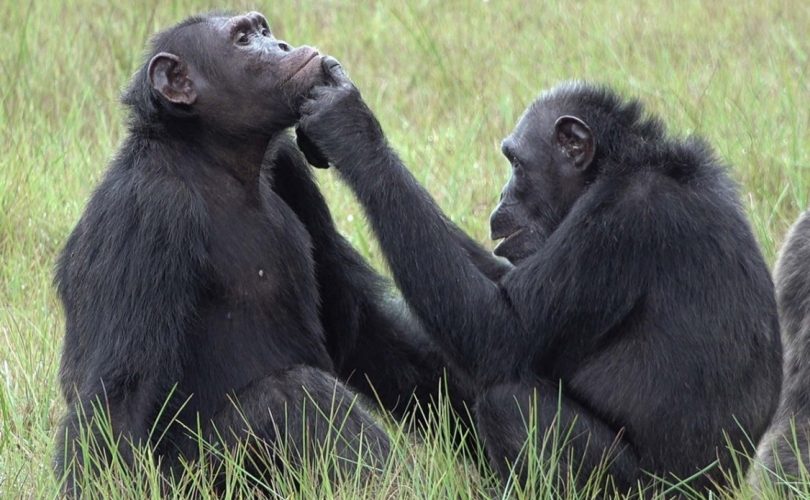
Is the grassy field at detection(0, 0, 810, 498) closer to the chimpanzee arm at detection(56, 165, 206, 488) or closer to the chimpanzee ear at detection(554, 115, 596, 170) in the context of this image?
the chimpanzee arm at detection(56, 165, 206, 488)

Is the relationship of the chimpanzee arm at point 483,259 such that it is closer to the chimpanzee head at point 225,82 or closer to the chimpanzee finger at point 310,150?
the chimpanzee finger at point 310,150

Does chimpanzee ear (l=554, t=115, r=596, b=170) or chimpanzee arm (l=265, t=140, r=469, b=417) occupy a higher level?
chimpanzee ear (l=554, t=115, r=596, b=170)

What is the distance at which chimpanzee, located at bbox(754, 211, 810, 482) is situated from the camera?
568 cm

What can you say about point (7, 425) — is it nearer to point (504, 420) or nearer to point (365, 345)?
point (365, 345)

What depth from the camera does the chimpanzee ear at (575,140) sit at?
5629 millimetres

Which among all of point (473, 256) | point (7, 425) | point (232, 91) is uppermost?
point (232, 91)

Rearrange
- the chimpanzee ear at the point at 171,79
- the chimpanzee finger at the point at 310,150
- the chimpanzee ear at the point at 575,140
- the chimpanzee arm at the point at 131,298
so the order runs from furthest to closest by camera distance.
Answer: the chimpanzee ear at the point at 575,140 < the chimpanzee finger at the point at 310,150 < the chimpanzee ear at the point at 171,79 < the chimpanzee arm at the point at 131,298

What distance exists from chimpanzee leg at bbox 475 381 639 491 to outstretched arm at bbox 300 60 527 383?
0.14m

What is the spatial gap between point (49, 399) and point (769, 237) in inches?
144

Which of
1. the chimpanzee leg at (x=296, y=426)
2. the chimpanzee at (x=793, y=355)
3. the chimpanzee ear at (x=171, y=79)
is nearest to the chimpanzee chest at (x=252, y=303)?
the chimpanzee leg at (x=296, y=426)

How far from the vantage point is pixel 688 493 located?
5156 mm

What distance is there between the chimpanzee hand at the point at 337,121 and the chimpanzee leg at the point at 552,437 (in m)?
1.03

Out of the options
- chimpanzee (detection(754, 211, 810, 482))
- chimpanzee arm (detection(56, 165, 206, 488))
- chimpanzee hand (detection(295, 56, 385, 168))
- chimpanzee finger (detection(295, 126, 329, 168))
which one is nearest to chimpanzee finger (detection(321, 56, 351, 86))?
chimpanzee hand (detection(295, 56, 385, 168))

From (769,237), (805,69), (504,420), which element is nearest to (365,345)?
(504,420)
